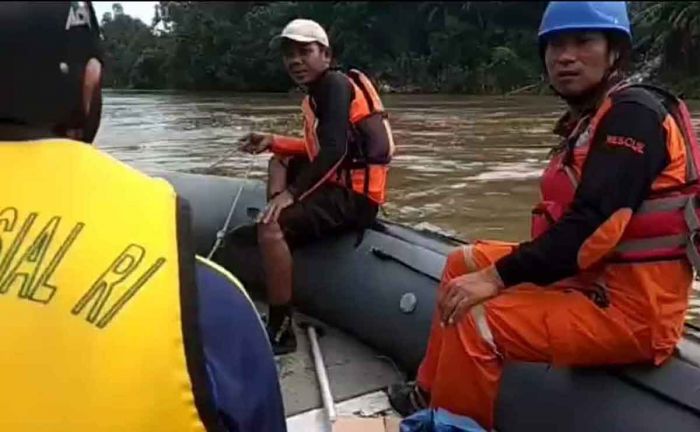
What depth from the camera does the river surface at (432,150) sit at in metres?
7.16

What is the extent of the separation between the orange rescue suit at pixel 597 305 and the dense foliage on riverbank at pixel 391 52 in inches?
440

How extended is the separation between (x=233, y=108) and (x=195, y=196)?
1842 centimetres

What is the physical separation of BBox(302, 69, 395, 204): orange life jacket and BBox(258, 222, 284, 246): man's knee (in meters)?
0.27

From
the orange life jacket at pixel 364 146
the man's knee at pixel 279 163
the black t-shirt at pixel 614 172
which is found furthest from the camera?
the man's knee at pixel 279 163

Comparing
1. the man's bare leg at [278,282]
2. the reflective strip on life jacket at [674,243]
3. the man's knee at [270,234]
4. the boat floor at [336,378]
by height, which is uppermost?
the reflective strip on life jacket at [674,243]

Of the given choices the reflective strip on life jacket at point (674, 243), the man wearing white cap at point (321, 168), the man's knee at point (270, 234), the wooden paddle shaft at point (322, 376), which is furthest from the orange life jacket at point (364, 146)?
the reflective strip on life jacket at point (674, 243)

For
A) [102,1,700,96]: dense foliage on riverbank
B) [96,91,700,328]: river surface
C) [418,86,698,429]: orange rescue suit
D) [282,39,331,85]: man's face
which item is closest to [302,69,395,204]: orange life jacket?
[282,39,331,85]: man's face

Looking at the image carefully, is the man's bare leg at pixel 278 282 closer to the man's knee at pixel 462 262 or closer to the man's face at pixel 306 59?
the man's face at pixel 306 59

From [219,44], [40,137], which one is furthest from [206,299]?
[219,44]

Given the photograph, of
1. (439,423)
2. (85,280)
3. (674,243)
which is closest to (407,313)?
(439,423)

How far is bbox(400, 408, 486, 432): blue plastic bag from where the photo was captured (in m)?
2.34

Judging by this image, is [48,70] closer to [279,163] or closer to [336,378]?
[336,378]

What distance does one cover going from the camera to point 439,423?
2361 mm

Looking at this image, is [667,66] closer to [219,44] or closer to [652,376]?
[219,44]
